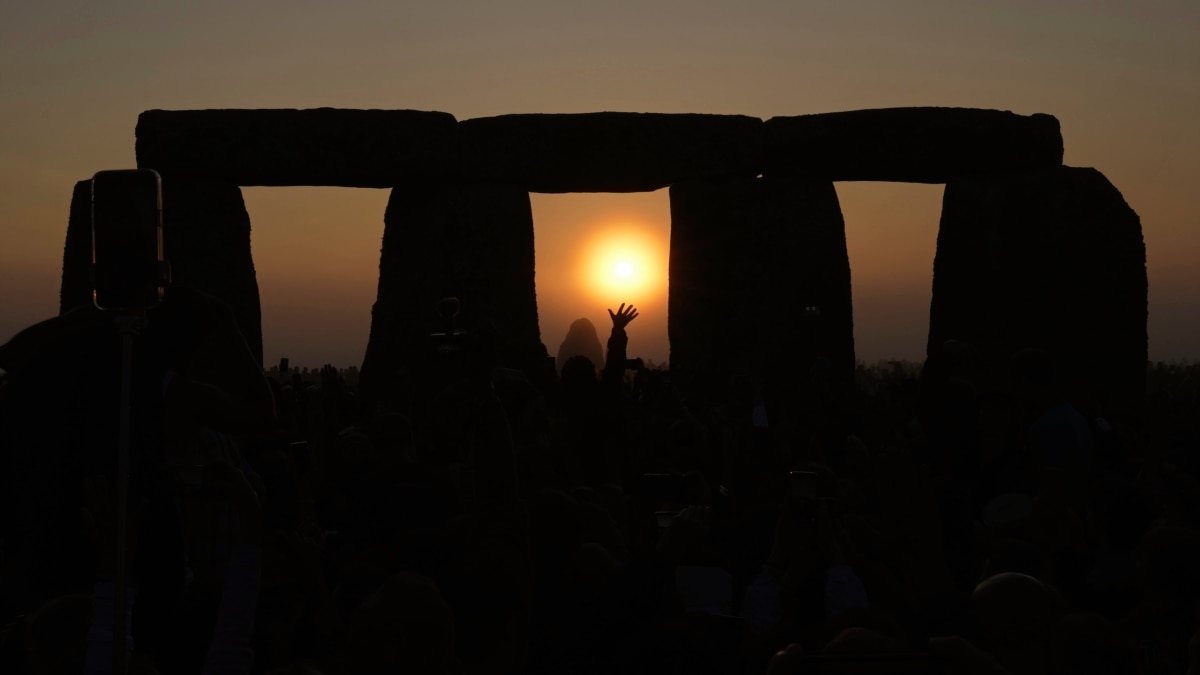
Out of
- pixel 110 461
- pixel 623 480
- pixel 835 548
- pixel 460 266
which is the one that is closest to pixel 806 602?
pixel 835 548

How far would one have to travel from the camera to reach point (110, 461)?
3.99 metres

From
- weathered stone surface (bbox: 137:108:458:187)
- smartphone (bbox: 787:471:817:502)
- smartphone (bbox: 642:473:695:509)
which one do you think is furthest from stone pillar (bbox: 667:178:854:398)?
smartphone (bbox: 787:471:817:502)

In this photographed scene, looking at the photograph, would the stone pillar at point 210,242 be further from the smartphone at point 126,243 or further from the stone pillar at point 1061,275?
the smartphone at point 126,243

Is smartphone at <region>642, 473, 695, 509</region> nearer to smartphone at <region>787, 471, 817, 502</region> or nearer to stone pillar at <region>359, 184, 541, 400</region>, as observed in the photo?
smartphone at <region>787, 471, 817, 502</region>

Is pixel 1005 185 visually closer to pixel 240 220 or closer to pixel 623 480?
pixel 240 220

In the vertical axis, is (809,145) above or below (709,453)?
above

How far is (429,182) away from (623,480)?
30.2 ft

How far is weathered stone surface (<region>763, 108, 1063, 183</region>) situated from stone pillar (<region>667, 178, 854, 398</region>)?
32cm

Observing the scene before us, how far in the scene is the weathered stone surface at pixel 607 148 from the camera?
50.5ft

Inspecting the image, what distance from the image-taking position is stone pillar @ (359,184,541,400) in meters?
15.6

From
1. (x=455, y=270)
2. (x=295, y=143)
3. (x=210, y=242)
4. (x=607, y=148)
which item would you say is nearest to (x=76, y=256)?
(x=210, y=242)

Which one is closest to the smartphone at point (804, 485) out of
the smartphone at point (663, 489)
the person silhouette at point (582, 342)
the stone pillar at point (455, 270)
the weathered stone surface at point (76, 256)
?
the smartphone at point (663, 489)

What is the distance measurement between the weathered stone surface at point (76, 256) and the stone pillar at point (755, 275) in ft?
19.9

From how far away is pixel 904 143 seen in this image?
15617mm
